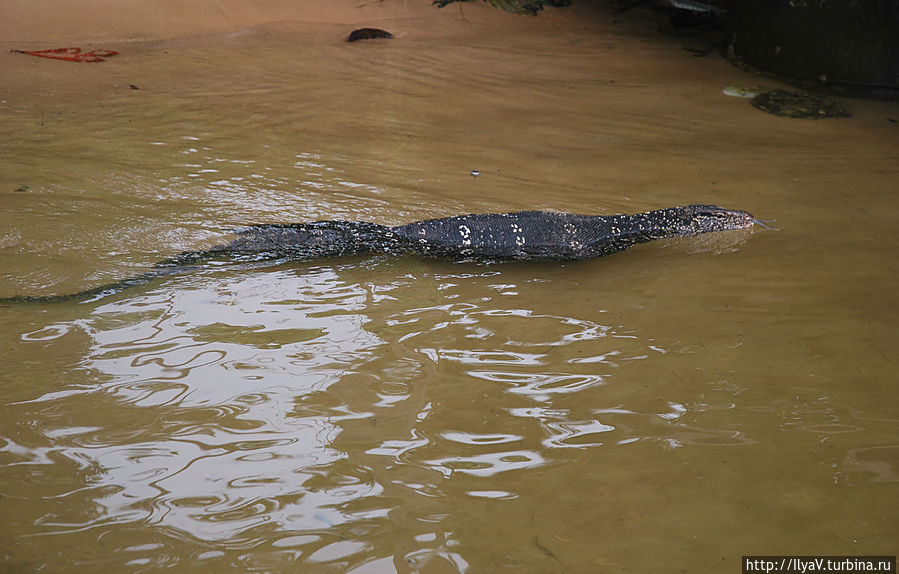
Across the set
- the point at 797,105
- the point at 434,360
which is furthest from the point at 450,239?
the point at 797,105

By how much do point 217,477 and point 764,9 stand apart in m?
7.79

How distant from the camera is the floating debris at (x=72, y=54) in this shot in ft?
24.8

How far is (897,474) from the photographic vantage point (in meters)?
2.25

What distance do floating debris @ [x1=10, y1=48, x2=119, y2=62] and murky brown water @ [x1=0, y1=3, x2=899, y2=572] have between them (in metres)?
1.60

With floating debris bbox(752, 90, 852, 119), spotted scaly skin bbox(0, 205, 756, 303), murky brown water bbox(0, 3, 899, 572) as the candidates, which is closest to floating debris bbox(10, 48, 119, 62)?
murky brown water bbox(0, 3, 899, 572)

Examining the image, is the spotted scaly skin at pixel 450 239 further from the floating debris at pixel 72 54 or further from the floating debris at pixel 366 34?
the floating debris at pixel 366 34

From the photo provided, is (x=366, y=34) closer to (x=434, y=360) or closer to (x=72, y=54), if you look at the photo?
(x=72, y=54)

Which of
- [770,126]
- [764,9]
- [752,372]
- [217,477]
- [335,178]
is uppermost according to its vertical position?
[764,9]

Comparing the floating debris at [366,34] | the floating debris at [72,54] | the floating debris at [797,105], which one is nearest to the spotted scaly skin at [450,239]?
the floating debris at [797,105]

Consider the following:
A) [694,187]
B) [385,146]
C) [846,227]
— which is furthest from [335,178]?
[846,227]

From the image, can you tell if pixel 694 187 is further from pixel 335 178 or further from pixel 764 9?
pixel 764 9

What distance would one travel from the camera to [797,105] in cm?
694

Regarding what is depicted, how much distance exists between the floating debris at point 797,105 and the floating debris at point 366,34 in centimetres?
453

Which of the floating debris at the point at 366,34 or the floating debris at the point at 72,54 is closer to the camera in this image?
the floating debris at the point at 72,54
